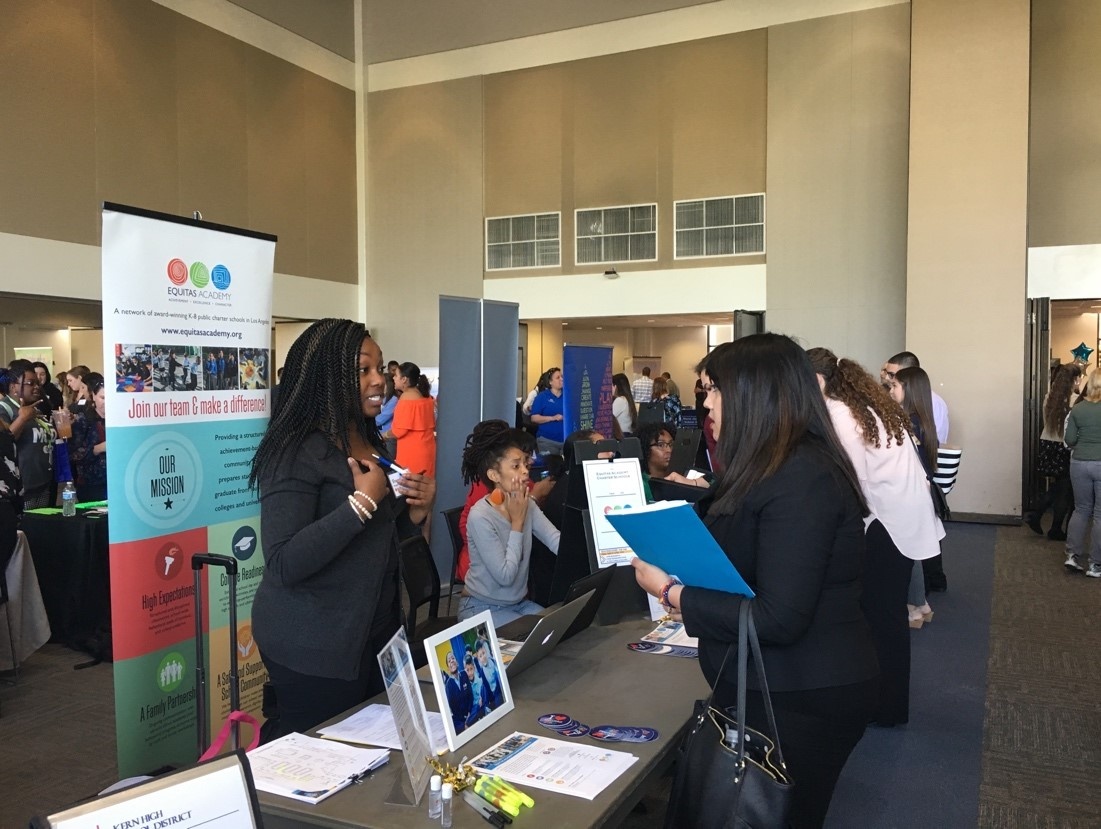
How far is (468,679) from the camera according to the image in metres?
1.80

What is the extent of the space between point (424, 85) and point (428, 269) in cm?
259

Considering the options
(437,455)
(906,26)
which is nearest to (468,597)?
(437,455)

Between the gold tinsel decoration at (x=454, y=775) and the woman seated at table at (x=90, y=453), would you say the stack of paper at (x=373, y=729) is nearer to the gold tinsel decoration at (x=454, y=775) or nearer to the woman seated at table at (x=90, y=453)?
the gold tinsel decoration at (x=454, y=775)

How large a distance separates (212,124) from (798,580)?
10808mm

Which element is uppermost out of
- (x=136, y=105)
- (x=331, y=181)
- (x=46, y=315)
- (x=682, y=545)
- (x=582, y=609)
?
(x=136, y=105)

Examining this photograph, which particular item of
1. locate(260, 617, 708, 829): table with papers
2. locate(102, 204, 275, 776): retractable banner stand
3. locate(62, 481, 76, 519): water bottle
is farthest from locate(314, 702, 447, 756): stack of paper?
locate(62, 481, 76, 519): water bottle

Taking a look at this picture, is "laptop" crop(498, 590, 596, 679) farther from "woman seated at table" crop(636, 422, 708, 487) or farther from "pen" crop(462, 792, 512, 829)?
"woman seated at table" crop(636, 422, 708, 487)

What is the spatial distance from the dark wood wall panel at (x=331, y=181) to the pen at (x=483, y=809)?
11307 millimetres

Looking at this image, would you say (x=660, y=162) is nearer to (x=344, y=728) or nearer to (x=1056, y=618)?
(x=1056, y=618)

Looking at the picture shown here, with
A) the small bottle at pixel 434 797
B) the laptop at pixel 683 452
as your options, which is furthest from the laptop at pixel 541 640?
the laptop at pixel 683 452

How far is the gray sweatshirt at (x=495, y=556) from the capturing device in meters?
3.19

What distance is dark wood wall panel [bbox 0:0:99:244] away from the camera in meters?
8.37

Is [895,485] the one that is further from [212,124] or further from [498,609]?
[212,124]

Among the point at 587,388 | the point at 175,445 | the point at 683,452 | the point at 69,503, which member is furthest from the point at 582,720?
the point at 587,388
